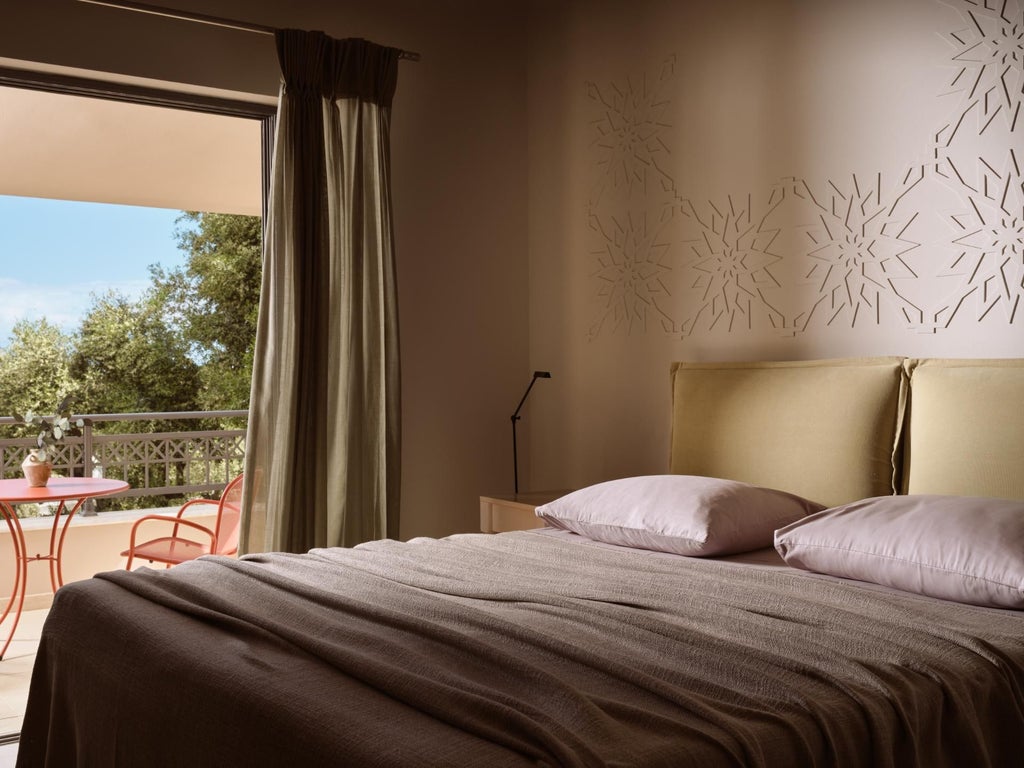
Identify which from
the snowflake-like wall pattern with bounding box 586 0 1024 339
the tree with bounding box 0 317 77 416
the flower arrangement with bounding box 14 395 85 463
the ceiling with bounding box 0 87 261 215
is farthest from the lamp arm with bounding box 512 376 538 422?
the tree with bounding box 0 317 77 416

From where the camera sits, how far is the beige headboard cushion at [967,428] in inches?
103

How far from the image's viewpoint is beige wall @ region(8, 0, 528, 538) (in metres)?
4.22

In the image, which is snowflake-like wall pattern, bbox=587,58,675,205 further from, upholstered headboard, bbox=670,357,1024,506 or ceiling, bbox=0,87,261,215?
ceiling, bbox=0,87,261,215

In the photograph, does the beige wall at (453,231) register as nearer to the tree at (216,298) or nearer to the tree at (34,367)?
the tree at (216,298)

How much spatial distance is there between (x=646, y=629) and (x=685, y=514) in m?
0.90

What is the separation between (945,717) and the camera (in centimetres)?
168

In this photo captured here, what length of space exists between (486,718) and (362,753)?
184mm

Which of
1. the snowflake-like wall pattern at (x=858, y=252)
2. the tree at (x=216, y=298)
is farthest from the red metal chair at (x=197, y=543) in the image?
the tree at (x=216, y=298)

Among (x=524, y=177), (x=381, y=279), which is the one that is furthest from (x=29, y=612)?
(x=524, y=177)

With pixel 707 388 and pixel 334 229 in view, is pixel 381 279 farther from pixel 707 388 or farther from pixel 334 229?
pixel 707 388

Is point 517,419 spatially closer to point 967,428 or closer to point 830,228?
point 830,228

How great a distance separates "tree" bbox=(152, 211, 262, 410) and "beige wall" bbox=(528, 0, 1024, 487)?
3638mm

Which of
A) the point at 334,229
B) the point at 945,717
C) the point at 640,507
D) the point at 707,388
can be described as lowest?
the point at 945,717

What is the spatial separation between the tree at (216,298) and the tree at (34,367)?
81cm
